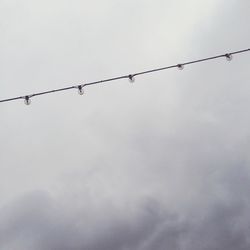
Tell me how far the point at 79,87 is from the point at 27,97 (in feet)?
12.3

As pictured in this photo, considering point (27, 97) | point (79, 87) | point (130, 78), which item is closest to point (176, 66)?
point (130, 78)

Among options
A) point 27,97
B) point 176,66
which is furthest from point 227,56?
point 27,97

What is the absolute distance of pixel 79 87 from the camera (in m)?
32.8

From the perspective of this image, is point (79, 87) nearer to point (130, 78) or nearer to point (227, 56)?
point (130, 78)

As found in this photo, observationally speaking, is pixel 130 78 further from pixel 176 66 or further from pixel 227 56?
pixel 227 56

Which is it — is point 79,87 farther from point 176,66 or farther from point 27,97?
point 176,66

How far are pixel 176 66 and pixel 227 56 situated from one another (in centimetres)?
405

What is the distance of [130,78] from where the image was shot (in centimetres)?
3300

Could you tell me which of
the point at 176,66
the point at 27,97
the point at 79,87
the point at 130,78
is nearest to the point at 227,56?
the point at 176,66

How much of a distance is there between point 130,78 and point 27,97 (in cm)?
752

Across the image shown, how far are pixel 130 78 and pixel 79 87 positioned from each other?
3.76 metres

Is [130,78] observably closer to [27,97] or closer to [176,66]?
[176,66]

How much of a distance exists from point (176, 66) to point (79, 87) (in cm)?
730

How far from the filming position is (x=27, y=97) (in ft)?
105
